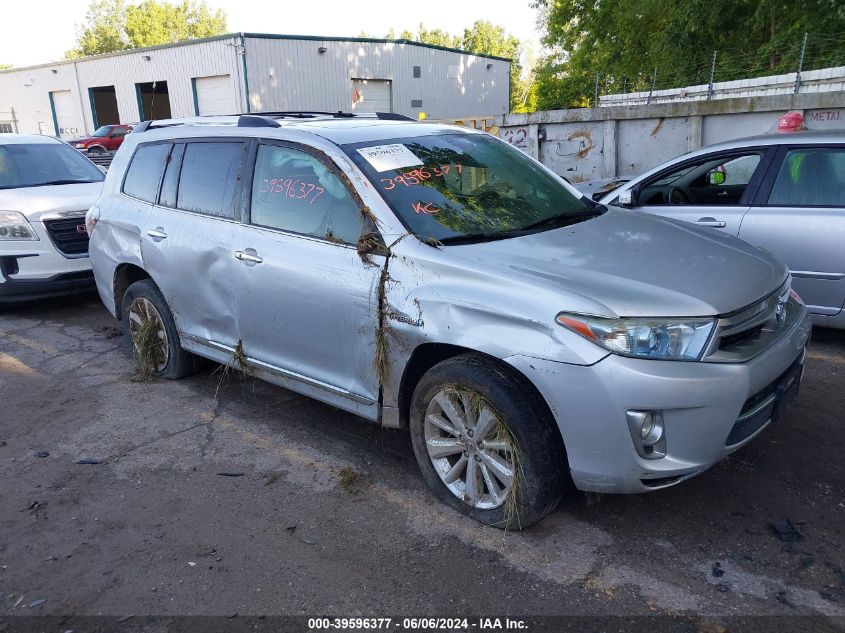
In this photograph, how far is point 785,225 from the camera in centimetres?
516

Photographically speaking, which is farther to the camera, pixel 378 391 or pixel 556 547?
pixel 378 391

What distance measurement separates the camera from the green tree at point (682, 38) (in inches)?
753

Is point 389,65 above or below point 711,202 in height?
above

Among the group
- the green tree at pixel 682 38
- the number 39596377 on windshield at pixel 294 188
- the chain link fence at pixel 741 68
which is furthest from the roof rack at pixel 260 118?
the green tree at pixel 682 38

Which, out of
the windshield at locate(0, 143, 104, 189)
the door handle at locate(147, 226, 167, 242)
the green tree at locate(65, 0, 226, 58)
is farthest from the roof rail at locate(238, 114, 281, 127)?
the green tree at locate(65, 0, 226, 58)

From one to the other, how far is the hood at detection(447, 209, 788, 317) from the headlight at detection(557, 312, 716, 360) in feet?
0.12

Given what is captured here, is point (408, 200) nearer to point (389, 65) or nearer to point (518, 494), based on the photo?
point (518, 494)

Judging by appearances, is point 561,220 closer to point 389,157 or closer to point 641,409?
point 389,157

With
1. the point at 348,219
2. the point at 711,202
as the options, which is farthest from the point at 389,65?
the point at 348,219

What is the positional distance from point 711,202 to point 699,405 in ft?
11.9

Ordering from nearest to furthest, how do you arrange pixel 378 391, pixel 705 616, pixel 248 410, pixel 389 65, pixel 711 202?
pixel 705 616
pixel 378 391
pixel 248 410
pixel 711 202
pixel 389 65

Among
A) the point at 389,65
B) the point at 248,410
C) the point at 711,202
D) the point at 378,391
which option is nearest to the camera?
the point at 378,391

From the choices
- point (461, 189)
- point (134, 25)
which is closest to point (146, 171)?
point (461, 189)

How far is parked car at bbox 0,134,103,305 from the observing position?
7.07m
